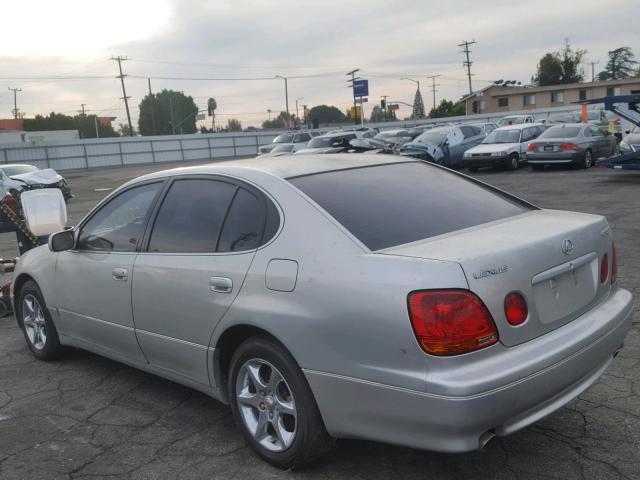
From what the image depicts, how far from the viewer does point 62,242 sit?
4.72 metres

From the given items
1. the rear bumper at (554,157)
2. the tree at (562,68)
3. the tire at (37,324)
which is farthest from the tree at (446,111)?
the tire at (37,324)

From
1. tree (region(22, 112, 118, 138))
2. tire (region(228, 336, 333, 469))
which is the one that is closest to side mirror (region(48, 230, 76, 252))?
tire (region(228, 336, 333, 469))

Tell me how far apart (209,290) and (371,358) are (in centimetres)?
110

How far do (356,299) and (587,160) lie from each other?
19.2 metres

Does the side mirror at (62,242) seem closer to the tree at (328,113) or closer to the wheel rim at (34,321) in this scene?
the wheel rim at (34,321)

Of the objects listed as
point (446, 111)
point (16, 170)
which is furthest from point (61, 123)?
point (16, 170)

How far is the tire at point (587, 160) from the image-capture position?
65.6 feet

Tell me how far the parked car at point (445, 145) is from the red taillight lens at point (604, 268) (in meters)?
18.2

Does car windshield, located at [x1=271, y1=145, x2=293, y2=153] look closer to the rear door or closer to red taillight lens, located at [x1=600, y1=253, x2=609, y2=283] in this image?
the rear door

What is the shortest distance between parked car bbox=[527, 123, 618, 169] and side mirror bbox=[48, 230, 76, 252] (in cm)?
1791

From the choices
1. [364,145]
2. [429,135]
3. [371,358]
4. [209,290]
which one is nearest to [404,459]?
[371,358]

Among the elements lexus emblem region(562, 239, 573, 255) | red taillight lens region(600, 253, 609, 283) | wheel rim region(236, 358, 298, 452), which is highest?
lexus emblem region(562, 239, 573, 255)

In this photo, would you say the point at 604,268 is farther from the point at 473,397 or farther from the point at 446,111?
the point at 446,111

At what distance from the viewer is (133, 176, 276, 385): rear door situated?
3488 mm
